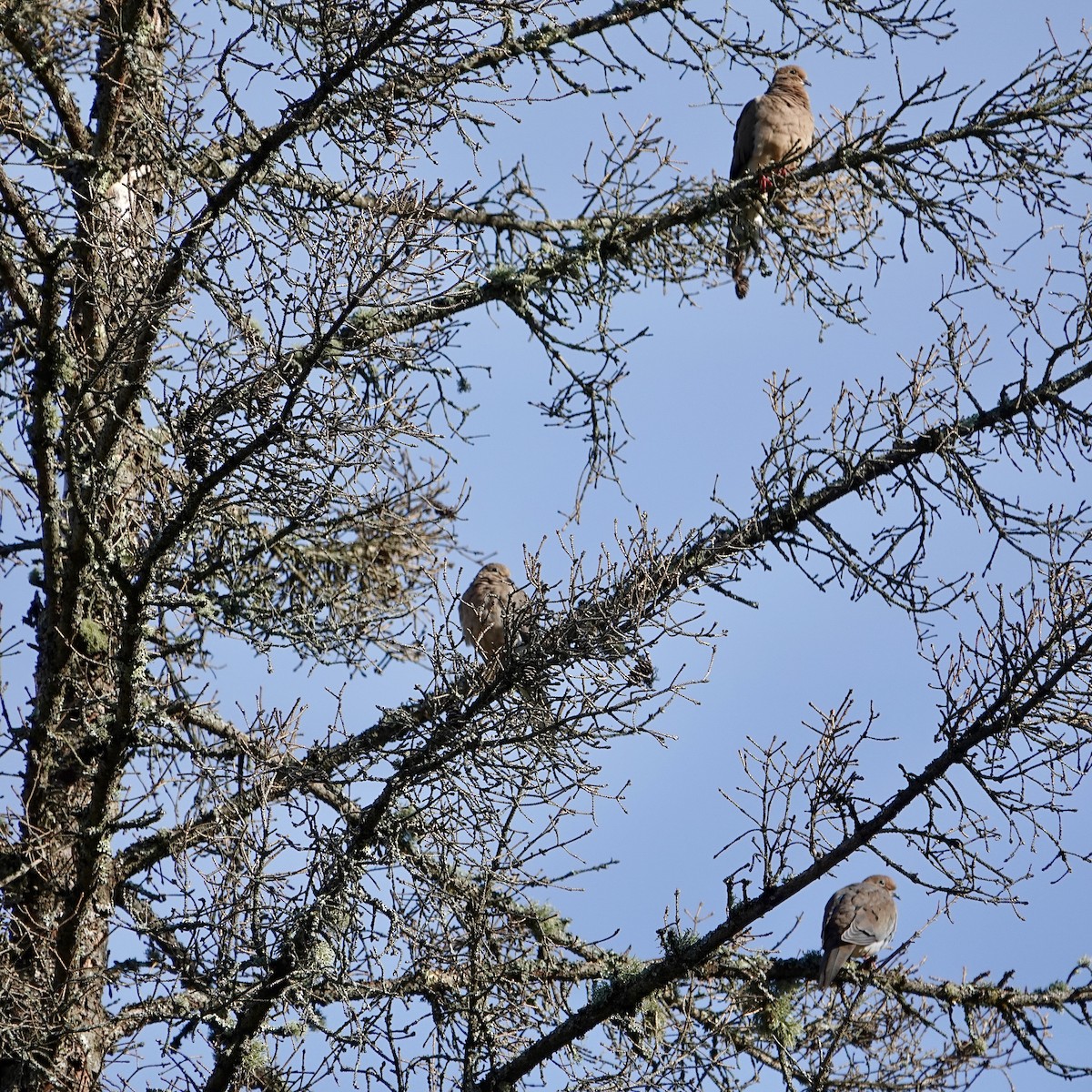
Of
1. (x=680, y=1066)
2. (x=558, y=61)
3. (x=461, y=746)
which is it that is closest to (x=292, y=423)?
(x=461, y=746)

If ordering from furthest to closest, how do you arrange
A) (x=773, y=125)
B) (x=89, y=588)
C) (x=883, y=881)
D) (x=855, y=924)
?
1. (x=773, y=125)
2. (x=883, y=881)
3. (x=855, y=924)
4. (x=89, y=588)

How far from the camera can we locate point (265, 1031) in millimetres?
5469

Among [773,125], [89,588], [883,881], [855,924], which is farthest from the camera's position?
[773,125]

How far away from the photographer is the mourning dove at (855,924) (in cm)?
654

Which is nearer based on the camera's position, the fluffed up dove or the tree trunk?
the tree trunk

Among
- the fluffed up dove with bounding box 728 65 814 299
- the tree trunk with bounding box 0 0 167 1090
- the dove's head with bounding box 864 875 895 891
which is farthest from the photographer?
the fluffed up dove with bounding box 728 65 814 299

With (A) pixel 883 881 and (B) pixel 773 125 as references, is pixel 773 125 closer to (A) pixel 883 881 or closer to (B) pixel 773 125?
(B) pixel 773 125

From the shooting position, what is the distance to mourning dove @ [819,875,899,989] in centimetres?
654

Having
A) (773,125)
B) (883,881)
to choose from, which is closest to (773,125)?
(773,125)

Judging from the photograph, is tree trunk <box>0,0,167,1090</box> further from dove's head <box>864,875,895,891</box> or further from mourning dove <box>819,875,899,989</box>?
dove's head <box>864,875,895,891</box>

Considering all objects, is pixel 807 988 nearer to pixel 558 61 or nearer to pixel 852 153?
pixel 852 153

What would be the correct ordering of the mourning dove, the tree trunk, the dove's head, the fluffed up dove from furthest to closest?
the fluffed up dove, the dove's head, the mourning dove, the tree trunk

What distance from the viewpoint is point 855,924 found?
6.96 metres

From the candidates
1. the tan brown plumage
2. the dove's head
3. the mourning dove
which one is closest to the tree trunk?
the mourning dove
